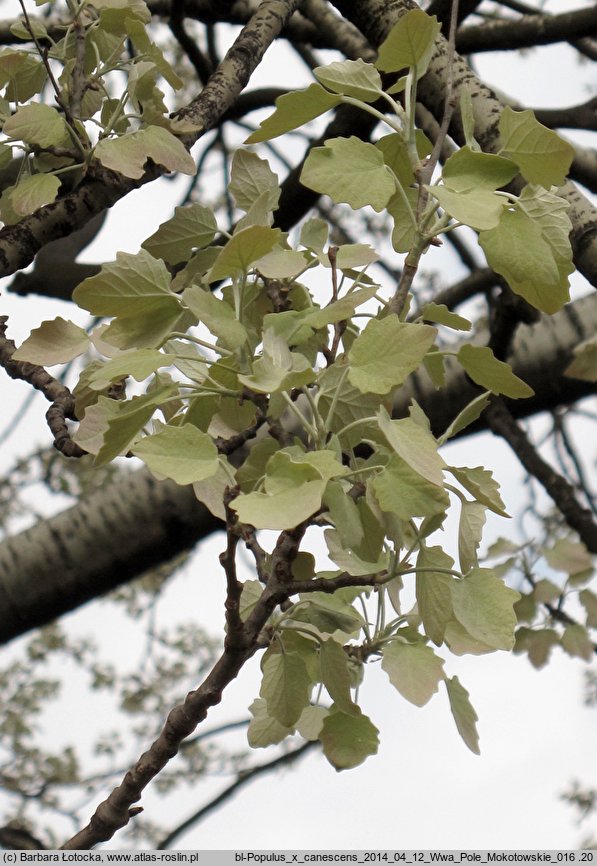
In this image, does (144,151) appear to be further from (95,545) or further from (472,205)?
(95,545)

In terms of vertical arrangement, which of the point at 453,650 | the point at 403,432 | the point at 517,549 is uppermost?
the point at 403,432

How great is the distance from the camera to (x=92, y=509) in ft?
6.14

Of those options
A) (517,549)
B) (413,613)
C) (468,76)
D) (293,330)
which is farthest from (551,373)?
(293,330)

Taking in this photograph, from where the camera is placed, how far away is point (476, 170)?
57cm

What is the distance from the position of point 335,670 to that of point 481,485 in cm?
17

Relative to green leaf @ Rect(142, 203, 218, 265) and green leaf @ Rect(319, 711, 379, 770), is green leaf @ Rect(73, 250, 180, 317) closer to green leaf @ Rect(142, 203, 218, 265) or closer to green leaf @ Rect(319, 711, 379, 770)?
green leaf @ Rect(142, 203, 218, 265)

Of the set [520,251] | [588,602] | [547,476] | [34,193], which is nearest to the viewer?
[520,251]

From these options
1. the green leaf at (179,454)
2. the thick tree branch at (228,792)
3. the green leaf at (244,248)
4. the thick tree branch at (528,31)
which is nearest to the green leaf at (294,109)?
the green leaf at (244,248)

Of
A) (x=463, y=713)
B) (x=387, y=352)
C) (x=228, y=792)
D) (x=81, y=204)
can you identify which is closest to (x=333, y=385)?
(x=387, y=352)

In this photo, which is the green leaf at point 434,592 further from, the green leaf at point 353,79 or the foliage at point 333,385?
the green leaf at point 353,79

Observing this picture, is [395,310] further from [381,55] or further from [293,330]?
[381,55]

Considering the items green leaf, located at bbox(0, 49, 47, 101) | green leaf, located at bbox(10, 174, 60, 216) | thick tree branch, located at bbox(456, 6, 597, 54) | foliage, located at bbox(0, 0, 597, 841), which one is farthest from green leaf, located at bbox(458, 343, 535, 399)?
thick tree branch, located at bbox(456, 6, 597, 54)

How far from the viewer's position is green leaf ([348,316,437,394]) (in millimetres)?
513

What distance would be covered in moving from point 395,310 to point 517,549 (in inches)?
51.1
